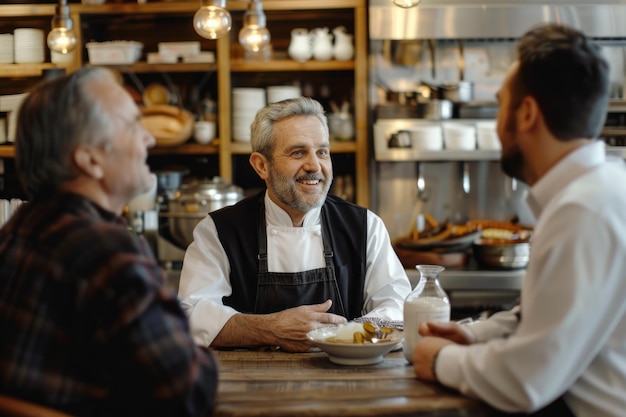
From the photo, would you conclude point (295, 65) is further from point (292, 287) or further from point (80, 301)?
point (80, 301)

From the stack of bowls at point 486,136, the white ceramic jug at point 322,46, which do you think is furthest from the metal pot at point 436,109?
the white ceramic jug at point 322,46

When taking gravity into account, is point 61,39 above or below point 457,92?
above

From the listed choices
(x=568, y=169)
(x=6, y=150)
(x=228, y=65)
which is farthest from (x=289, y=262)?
(x=6, y=150)

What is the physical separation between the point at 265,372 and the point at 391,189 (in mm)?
3588

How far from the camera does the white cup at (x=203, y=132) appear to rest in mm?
5203

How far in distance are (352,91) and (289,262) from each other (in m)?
2.90

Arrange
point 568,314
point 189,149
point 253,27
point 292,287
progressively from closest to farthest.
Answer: point 568,314, point 292,287, point 253,27, point 189,149

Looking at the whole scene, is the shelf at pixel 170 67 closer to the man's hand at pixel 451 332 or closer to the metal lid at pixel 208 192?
the metal lid at pixel 208 192

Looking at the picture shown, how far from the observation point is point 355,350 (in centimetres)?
203

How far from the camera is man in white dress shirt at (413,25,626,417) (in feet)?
5.17

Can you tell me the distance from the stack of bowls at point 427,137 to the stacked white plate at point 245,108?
1050 millimetres

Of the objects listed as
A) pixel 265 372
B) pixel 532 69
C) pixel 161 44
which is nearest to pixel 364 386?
pixel 265 372

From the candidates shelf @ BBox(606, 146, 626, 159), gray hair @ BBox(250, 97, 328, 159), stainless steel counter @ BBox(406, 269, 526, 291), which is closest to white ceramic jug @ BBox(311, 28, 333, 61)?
stainless steel counter @ BBox(406, 269, 526, 291)

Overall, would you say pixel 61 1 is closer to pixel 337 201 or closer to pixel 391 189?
pixel 337 201
